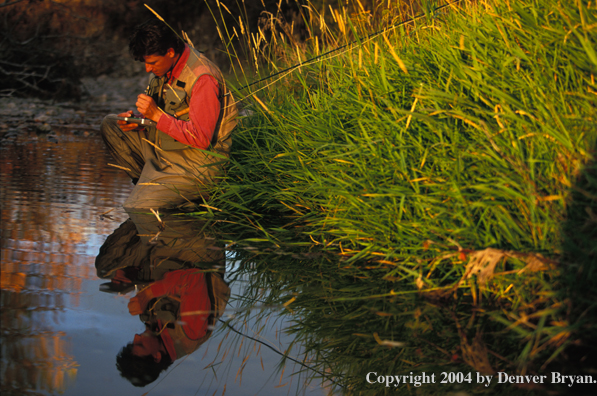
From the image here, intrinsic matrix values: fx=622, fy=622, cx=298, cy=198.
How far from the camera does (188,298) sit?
2535 millimetres

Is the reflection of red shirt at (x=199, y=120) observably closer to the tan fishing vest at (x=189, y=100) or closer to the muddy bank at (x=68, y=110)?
the tan fishing vest at (x=189, y=100)

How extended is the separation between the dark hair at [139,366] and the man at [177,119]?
183 centimetres

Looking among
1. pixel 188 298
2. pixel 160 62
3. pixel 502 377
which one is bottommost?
pixel 502 377

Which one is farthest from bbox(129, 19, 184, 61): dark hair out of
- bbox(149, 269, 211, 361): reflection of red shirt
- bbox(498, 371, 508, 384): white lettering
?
bbox(498, 371, 508, 384): white lettering

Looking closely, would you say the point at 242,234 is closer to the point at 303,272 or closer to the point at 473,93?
the point at 303,272

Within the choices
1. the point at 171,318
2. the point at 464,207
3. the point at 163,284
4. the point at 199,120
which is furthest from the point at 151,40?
the point at 464,207

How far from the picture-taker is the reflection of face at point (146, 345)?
6.75 ft

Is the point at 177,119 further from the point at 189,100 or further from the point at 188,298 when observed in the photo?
the point at 188,298

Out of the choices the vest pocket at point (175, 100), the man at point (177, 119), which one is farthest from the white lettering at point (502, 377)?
the vest pocket at point (175, 100)

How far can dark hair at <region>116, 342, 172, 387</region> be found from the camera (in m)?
1.92

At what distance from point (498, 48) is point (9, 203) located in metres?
3.16

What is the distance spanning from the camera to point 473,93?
2727mm

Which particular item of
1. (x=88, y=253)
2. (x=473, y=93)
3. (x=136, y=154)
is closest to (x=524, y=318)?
(x=473, y=93)

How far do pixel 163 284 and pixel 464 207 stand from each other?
1.31 meters
